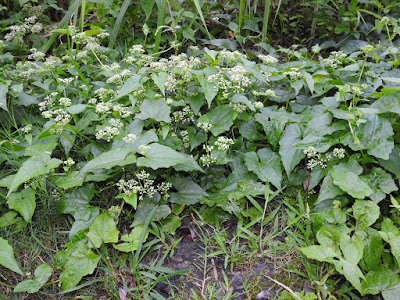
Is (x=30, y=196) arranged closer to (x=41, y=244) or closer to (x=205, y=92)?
(x=41, y=244)

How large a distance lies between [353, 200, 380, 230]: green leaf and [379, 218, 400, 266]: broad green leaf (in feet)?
0.20

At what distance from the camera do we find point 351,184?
1856 millimetres

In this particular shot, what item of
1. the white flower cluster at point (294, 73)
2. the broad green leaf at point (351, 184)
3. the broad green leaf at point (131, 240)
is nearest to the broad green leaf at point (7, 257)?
the broad green leaf at point (131, 240)

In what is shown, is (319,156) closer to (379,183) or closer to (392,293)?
(379,183)

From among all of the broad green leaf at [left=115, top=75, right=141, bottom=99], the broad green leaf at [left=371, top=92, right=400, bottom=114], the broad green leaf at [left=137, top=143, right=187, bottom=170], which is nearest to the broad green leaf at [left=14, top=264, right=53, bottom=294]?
the broad green leaf at [left=137, top=143, right=187, bottom=170]

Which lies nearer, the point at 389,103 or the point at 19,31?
the point at 389,103

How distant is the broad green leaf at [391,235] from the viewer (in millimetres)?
1635

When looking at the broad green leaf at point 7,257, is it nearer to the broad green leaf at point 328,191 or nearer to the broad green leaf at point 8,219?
the broad green leaf at point 8,219

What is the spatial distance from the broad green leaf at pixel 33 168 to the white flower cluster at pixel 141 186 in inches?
16.4

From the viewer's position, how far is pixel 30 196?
1960 millimetres

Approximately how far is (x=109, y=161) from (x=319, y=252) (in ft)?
3.84

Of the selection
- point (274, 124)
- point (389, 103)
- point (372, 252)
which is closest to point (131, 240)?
point (274, 124)

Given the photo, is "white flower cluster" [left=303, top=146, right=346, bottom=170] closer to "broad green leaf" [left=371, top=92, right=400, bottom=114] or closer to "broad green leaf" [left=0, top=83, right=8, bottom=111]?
"broad green leaf" [left=371, top=92, right=400, bottom=114]

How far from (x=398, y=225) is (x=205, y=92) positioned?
1340mm
